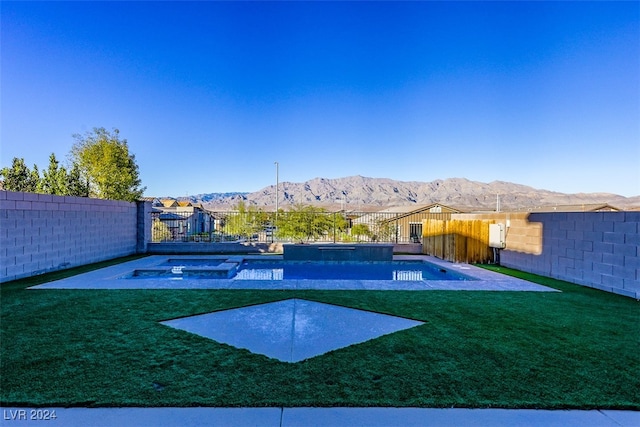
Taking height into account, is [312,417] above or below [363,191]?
below

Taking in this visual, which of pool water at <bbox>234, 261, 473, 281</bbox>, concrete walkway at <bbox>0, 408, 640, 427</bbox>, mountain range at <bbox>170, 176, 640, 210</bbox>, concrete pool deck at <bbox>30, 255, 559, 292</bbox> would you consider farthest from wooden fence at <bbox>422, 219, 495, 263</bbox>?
mountain range at <bbox>170, 176, 640, 210</bbox>

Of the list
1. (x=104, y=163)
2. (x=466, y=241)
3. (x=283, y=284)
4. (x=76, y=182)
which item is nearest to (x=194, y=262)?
(x=283, y=284)

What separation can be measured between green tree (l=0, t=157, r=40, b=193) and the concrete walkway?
1800cm

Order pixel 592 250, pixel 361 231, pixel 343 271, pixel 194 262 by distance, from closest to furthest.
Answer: pixel 592 250 → pixel 343 271 → pixel 194 262 → pixel 361 231

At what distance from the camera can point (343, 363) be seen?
276cm

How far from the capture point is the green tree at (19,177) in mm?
15344

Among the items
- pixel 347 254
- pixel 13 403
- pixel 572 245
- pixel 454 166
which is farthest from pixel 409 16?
pixel 454 166

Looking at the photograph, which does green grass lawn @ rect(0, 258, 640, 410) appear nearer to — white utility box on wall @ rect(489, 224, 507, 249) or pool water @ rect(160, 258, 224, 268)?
white utility box on wall @ rect(489, 224, 507, 249)

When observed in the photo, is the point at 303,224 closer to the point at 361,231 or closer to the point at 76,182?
the point at 361,231

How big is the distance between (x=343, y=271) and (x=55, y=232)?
289 inches

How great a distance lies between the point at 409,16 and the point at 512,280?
36.0ft

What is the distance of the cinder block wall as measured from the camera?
6.14 m

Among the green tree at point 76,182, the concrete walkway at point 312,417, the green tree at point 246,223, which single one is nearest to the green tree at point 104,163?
the green tree at point 76,182

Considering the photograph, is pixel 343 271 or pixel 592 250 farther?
pixel 343 271
